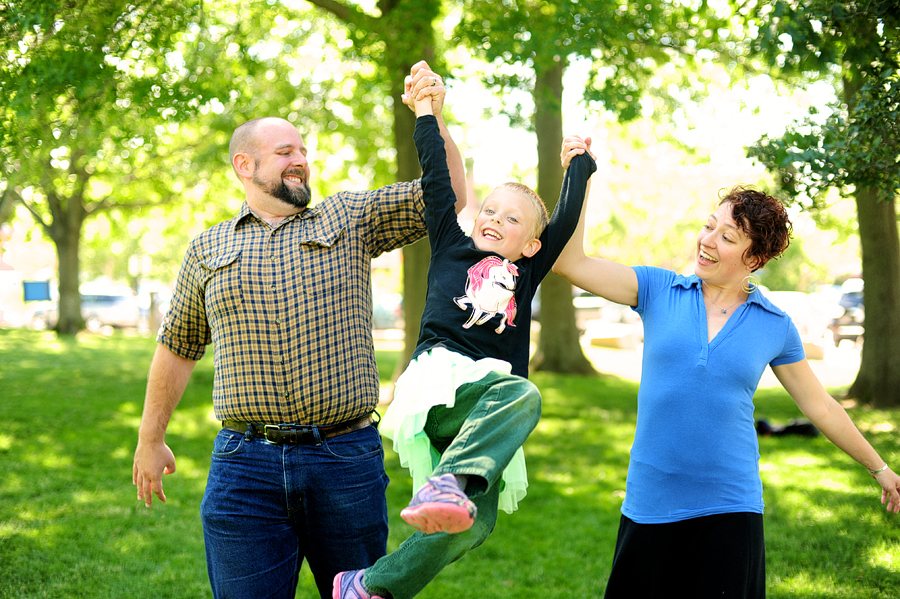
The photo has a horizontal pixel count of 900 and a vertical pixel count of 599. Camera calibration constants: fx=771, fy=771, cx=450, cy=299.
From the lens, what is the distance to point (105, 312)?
3167 cm

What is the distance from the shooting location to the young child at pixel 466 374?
Result: 2525mm

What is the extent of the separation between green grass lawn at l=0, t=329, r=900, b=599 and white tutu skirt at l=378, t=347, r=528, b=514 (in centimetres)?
101

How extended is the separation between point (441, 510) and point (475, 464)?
246mm

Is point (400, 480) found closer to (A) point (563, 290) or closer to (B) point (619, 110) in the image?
(B) point (619, 110)

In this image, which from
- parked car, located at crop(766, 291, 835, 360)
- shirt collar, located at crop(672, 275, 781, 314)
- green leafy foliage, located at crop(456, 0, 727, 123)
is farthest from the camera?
parked car, located at crop(766, 291, 835, 360)

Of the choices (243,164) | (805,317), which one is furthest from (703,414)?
(805,317)

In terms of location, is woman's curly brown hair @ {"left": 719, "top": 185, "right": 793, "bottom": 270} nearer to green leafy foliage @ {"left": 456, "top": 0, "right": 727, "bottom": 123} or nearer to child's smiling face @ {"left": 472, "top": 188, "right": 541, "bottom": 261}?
child's smiling face @ {"left": 472, "top": 188, "right": 541, "bottom": 261}

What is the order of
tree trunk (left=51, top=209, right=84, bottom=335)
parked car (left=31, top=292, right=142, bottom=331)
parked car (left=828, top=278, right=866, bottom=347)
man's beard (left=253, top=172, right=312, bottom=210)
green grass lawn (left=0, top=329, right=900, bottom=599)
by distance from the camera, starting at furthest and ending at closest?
parked car (left=31, top=292, right=142, bottom=331)
parked car (left=828, top=278, right=866, bottom=347)
tree trunk (left=51, top=209, right=84, bottom=335)
green grass lawn (left=0, top=329, right=900, bottom=599)
man's beard (left=253, top=172, right=312, bottom=210)

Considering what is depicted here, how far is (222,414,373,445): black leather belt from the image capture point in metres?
3.06

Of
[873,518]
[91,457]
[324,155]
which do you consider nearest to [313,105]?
[324,155]

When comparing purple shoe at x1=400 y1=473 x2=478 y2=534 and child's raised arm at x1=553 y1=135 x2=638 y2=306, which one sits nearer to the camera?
purple shoe at x1=400 y1=473 x2=478 y2=534

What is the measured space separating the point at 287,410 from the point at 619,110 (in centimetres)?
850

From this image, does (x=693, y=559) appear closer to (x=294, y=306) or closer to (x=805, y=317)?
(x=294, y=306)

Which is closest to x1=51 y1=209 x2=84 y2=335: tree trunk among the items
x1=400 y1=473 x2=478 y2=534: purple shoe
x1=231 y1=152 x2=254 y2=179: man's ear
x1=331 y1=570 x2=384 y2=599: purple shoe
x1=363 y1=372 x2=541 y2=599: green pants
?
x1=231 y1=152 x2=254 y2=179: man's ear
